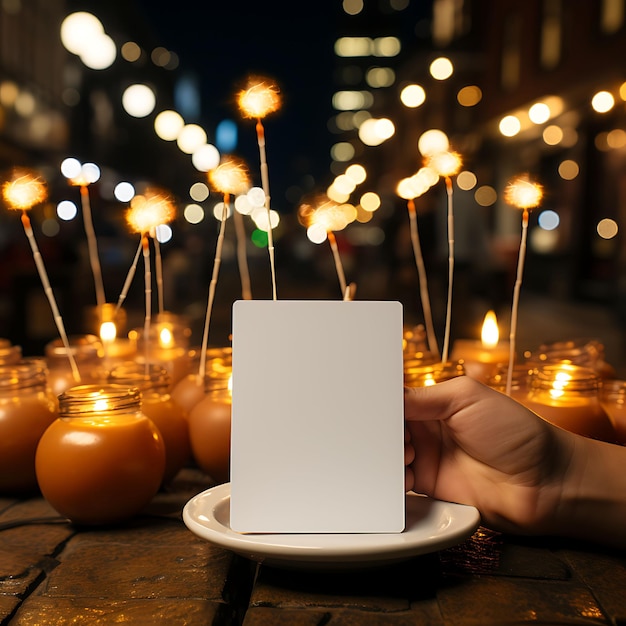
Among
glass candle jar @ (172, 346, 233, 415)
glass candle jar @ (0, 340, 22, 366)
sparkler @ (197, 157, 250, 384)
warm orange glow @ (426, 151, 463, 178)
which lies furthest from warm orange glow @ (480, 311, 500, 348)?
glass candle jar @ (0, 340, 22, 366)

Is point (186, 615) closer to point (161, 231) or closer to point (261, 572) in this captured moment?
point (261, 572)

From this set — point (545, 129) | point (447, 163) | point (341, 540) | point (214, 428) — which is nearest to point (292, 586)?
point (341, 540)

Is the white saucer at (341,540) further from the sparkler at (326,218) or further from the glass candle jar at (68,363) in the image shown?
the glass candle jar at (68,363)

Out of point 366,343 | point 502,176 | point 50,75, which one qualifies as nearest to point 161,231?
point 366,343

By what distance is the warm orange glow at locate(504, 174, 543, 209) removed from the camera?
168 centimetres

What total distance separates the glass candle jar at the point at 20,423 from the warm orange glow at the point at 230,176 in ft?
2.00

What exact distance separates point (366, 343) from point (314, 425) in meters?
0.15

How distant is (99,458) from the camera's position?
1430 mm

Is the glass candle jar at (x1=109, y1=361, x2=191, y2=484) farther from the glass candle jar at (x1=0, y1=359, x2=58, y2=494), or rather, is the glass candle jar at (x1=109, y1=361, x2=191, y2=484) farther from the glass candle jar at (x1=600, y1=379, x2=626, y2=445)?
the glass candle jar at (x1=600, y1=379, x2=626, y2=445)

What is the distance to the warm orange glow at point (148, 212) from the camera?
68.3 inches

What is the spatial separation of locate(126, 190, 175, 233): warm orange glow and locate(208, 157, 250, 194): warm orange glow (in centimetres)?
13

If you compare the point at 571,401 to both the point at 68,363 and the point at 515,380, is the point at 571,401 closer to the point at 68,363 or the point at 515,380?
the point at 515,380

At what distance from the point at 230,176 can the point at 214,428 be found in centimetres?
55

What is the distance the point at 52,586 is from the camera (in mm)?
1191
